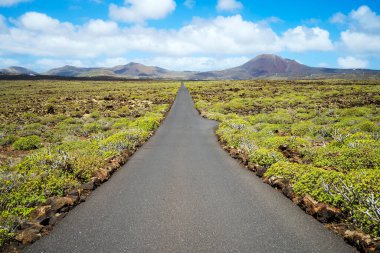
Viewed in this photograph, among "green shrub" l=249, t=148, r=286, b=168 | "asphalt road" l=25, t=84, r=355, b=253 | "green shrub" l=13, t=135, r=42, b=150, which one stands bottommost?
"green shrub" l=13, t=135, r=42, b=150

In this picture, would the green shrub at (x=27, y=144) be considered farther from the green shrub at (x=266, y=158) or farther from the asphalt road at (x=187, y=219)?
the green shrub at (x=266, y=158)

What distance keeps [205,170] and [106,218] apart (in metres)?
5.03

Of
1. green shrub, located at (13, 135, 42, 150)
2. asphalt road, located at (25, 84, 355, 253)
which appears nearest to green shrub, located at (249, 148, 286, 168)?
asphalt road, located at (25, 84, 355, 253)

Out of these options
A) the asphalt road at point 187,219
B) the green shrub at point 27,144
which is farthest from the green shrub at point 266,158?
the green shrub at point 27,144

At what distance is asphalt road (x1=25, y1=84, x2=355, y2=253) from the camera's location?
18.0 feet

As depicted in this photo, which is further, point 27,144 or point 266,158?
point 27,144

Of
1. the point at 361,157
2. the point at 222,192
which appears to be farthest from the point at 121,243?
the point at 361,157

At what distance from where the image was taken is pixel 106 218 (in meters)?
6.70

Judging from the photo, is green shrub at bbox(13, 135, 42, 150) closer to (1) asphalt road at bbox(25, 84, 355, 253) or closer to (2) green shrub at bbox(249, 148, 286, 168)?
(1) asphalt road at bbox(25, 84, 355, 253)

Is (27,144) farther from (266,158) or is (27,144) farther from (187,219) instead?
(266,158)

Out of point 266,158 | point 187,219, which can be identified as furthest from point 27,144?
point 266,158

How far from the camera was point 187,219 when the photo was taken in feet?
21.6

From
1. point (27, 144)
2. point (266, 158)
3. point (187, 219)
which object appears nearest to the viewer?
point (187, 219)

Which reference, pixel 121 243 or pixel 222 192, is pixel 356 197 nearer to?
pixel 222 192
